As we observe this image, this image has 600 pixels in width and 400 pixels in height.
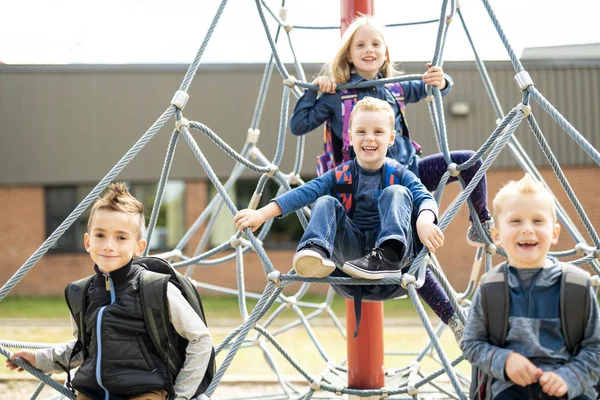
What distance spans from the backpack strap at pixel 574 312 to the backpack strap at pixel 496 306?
0.14 metres

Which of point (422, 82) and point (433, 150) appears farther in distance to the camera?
point (433, 150)

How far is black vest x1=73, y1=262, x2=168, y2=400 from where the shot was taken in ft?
6.78

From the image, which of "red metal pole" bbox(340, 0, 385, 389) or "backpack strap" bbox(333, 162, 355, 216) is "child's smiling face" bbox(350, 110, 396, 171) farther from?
"red metal pole" bbox(340, 0, 385, 389)

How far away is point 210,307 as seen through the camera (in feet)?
35.6

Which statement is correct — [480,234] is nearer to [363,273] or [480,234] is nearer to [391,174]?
[391,174]

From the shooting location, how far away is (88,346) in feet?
7.20

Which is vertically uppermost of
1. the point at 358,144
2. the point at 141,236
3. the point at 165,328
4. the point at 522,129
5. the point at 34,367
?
the point at 522,129

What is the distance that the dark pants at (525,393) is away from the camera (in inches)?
69.2

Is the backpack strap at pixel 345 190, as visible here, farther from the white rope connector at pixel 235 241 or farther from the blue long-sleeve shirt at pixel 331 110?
the white rope connector at pixel 235 241

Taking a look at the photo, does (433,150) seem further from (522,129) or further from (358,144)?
(358,144)

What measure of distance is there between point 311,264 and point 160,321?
480 mm

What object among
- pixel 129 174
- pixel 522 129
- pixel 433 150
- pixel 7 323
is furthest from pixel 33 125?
pixel 522 129

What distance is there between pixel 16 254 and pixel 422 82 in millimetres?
10892

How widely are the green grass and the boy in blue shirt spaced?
699cm
